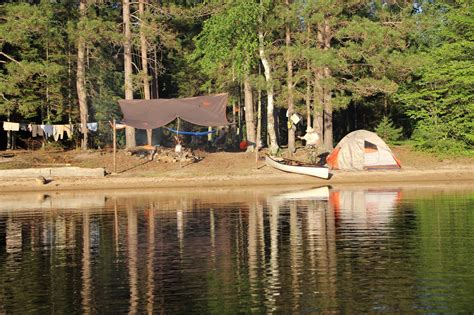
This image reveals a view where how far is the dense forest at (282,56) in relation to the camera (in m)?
48.0

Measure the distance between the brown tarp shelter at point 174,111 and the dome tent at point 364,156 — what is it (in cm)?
706

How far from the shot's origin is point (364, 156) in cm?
4728

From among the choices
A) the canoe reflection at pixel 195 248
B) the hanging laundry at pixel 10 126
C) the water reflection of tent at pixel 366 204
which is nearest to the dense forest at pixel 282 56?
the hanging laundry at pixel 10 126

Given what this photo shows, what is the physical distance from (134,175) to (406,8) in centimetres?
1957

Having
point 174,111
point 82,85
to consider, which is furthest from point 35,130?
point 174,111

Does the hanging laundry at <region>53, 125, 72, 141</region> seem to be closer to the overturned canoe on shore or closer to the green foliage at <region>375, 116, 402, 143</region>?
the overturned canoe on shore

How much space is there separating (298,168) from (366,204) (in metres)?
11.3

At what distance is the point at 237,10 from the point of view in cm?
4675

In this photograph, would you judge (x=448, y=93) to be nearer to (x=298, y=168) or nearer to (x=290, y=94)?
(x=290, y=94)

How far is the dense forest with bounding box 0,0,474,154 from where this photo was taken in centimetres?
4800

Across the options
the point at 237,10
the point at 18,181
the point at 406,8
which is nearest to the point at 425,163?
the point at 406,8

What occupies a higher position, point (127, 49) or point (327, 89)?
point (127, 49)

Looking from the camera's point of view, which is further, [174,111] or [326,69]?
[326,69]

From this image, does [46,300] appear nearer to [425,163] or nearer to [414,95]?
[425,163]
